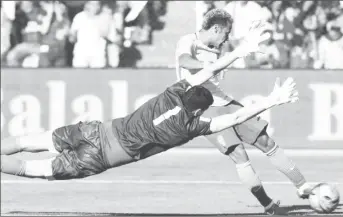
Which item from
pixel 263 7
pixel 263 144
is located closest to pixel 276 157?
pixel 263 144

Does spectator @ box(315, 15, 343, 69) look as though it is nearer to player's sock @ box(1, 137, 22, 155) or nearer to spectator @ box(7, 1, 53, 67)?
spectator @ box(7, 1, 53, 67)

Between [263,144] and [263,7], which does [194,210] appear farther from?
[263,7]

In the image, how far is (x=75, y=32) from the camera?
17.6 metres

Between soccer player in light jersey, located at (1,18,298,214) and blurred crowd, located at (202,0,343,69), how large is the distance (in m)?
8.01

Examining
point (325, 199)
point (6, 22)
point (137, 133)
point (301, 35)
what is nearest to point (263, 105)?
point (137, 133)

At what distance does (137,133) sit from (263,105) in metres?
1.24

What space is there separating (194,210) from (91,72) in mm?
7239

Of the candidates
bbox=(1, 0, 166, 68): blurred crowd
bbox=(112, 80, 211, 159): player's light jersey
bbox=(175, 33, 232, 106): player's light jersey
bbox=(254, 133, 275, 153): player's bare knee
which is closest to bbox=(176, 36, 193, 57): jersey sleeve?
bbox=(175, 33, 232, 106): player's light jersey

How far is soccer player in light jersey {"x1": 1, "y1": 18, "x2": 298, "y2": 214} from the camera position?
9.31 m

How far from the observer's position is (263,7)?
17.5m

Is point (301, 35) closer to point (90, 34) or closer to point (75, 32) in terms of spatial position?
point (90, 34)

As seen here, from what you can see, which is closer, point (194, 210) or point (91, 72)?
point (194, 210)

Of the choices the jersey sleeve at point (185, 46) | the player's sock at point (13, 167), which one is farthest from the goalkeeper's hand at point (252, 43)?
the player's sock at point (13, 167)

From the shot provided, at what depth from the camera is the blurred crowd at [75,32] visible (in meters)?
17.6
